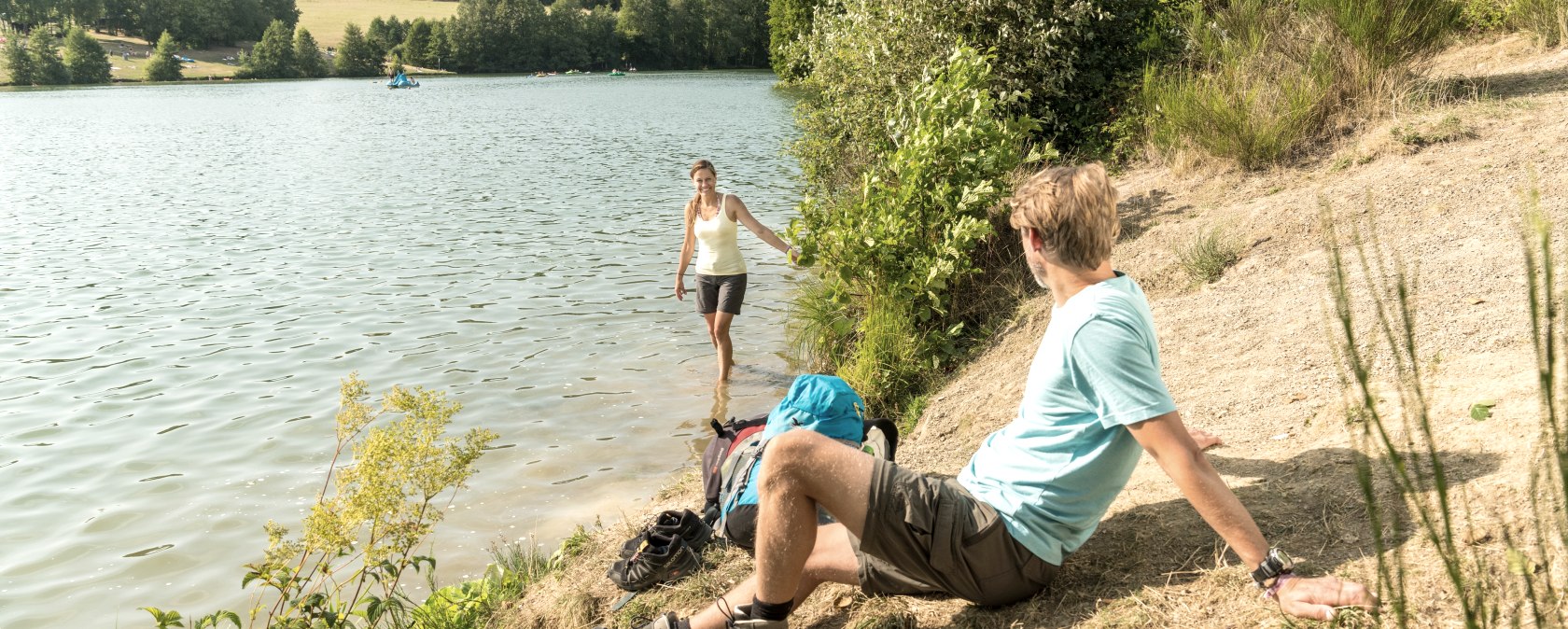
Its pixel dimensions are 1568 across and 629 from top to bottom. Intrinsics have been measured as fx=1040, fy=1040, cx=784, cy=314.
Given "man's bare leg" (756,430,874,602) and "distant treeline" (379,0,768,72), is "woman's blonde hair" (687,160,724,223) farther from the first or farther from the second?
"distant treeline" (379,0,768,72)

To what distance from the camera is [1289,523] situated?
3463mm

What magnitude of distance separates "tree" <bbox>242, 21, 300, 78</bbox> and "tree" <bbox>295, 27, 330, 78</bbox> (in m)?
0.51

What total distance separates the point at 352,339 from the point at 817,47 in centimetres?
744

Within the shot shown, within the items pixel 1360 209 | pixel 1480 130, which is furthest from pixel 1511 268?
pixel 1480 130

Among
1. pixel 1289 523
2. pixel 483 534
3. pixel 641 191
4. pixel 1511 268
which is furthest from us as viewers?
pixel 641 191

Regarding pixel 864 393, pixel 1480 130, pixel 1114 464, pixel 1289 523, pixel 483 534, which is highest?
pixel 1480 130

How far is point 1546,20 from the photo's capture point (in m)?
10.0

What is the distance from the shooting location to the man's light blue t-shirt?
2895mm

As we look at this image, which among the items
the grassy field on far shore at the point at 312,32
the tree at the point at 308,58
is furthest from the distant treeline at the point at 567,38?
the grassy field on far shore at the point at 312,32

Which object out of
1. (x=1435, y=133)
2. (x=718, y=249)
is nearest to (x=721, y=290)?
(x=718, y=249)

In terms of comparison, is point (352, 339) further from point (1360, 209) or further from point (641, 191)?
point (641, 191)

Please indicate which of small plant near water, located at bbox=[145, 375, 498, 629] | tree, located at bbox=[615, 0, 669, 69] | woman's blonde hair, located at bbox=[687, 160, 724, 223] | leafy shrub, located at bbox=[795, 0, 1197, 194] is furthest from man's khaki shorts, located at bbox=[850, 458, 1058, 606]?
tree, located at bbox=[615, 0, 669, 69]

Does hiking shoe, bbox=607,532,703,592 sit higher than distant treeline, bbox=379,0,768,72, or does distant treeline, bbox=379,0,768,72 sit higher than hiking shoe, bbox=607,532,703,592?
distant treeline, bbox=379,0,768,72

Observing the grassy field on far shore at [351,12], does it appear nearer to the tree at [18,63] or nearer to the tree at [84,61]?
the tree at [84,61]
